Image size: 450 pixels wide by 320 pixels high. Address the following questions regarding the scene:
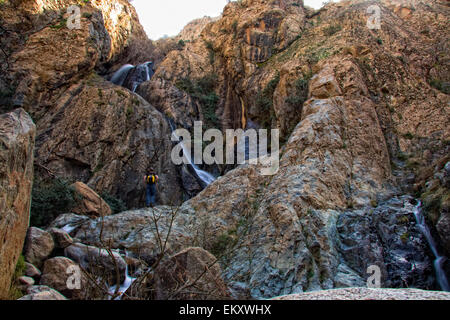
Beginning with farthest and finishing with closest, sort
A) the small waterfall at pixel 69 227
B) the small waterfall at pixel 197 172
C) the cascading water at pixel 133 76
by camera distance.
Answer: the cascading water at pixel 133 76 < the small waterfall at pixel 197 172 < the small waterfall at pixel 69 227

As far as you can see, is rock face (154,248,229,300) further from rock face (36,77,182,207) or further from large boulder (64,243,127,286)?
rock face (36,77,182,207)

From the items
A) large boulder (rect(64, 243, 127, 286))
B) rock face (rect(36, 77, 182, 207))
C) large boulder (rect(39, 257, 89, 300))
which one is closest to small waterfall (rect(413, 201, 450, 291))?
large boulder (rect(64, 243, 127, 286))

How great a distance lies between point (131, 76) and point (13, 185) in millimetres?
20096

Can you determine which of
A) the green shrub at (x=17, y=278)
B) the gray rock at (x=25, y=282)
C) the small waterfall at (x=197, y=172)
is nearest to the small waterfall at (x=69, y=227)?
the green shrub at (x=17, y=278)

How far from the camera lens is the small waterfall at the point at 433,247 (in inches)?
306

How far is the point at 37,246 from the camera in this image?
7586 mm

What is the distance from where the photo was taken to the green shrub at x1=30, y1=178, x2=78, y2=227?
39.8 ft

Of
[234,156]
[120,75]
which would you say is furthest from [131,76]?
[234,156]

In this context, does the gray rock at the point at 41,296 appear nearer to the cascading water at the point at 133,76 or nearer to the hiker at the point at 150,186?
the hiker at the point at 150,186

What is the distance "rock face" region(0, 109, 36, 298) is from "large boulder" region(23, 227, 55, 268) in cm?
44

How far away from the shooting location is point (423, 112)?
13.8 meters

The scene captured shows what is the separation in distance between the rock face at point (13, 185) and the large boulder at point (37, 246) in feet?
1.44

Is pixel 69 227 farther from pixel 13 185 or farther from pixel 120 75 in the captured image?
pixel 120 75

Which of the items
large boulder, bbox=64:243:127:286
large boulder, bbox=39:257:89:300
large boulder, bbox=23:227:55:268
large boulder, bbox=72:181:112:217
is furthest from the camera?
large boulder, bbox=72:181:112:217
